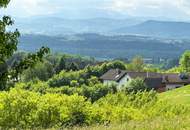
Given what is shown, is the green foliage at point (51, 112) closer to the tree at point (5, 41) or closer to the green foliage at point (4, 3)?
the tree at point (5, 41)

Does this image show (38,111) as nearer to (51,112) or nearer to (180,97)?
(51,112)

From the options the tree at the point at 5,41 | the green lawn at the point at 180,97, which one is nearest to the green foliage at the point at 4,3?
the tree at the point at 5,41

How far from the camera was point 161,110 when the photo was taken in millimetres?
42531

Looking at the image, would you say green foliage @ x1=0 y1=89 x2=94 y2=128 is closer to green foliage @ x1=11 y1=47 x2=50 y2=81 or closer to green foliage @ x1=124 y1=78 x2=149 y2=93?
green foliage @ x1=11 y1=47 x2=50 y2=81

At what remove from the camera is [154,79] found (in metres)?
110

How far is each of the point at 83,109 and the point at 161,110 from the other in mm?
8376

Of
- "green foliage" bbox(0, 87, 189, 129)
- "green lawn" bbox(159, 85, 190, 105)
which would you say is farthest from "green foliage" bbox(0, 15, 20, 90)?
"green lawn" bbox(159, 85, 190, 105)

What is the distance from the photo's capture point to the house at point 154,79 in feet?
362

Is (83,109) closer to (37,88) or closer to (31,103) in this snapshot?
(31,103)

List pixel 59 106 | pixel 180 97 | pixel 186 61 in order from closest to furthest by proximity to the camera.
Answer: pixel 59 106
pixel 180 97
pixel 186 61

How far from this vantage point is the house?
362 ft

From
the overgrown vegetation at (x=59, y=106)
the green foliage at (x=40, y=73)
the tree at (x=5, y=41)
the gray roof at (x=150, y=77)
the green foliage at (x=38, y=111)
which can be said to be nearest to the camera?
the tree at (x=5, y=41)

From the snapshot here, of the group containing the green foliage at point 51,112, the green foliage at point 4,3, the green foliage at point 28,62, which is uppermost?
the green foliage at point 4,3

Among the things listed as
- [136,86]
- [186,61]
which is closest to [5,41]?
[136,86]
